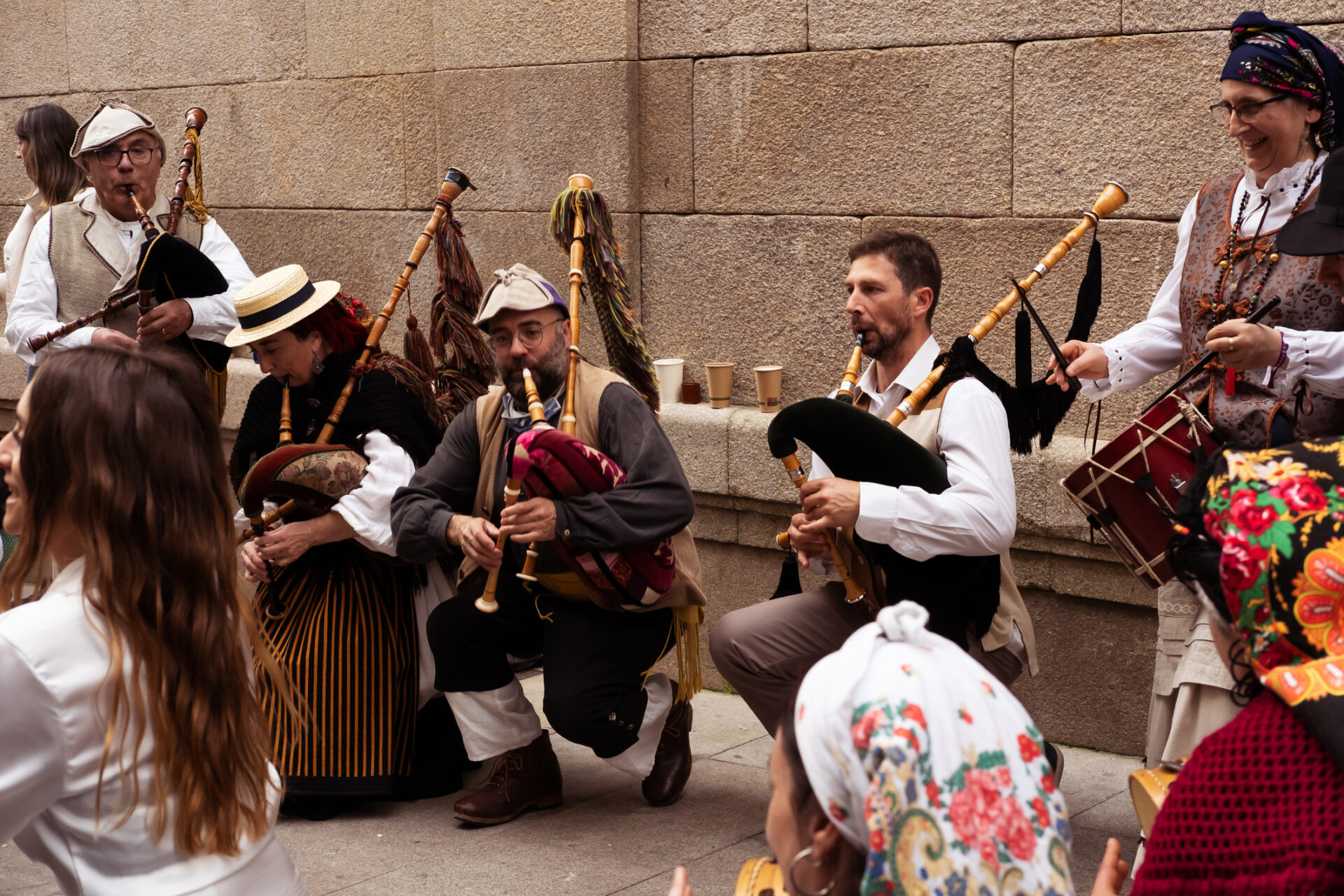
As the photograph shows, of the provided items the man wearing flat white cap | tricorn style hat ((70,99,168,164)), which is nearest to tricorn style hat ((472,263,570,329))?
the man wearing flat white cap

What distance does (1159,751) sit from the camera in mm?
3225

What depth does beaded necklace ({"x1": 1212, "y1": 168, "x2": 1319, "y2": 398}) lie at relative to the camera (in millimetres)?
3158

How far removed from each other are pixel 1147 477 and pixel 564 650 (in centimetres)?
161

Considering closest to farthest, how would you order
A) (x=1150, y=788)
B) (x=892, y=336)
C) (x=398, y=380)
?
(x=1150, y=788), (x=892, y=336), (x=398, y=380)

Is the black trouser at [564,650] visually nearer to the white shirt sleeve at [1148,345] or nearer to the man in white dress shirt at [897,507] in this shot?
the man in white dress shirt at [897,507]

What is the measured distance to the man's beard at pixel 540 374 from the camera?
3945 millimetres

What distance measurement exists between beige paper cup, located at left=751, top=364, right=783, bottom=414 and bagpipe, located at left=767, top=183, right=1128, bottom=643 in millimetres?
1285

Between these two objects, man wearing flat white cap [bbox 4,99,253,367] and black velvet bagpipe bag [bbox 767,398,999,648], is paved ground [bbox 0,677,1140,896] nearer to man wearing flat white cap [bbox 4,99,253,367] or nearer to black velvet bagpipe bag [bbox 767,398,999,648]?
black velvet bagpipe bag [bbox 767,398,999,648]

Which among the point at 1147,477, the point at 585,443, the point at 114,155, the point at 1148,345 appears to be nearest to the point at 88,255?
the point at 114,155

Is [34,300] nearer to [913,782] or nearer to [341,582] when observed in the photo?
[341,582]

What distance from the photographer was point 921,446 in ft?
11.0

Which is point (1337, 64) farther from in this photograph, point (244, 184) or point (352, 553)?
point (244, 184)

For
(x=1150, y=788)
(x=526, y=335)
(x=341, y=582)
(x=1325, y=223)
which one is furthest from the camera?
(x=341, y=582)

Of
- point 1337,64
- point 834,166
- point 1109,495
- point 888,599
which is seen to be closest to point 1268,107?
point 1337,64
